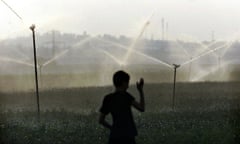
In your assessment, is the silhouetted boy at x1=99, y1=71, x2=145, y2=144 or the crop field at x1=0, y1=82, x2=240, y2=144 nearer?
the silhouetted boy at x1=99, y1=71, x2=145, y2=144

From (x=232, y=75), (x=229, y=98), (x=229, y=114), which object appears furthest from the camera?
(x=232, y=75)

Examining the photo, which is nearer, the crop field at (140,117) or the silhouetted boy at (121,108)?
the silhouetted boy at (121,108)

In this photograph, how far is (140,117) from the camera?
8.85 m

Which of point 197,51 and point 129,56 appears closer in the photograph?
point 129,56

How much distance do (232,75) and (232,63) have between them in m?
0.34

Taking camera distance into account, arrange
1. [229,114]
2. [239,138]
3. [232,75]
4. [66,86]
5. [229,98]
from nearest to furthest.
Answer: [239,138] → [229,114] → [229,98] → [66,86] → [232,75]

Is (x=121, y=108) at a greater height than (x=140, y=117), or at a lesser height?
greater

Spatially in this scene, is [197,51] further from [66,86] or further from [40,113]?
[40,113]

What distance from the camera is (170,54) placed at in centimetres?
1378

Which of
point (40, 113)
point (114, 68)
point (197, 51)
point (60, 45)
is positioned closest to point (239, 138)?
point (40, 113)

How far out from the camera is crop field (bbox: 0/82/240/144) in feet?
24.4

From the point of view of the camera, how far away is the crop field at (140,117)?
293 inches

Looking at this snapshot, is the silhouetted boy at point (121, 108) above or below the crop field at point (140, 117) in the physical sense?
above

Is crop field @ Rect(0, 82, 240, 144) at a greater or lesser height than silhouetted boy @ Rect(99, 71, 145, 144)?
lesser
